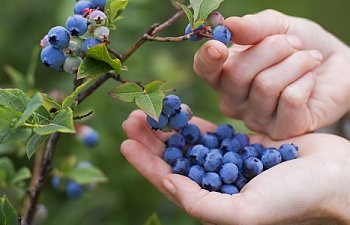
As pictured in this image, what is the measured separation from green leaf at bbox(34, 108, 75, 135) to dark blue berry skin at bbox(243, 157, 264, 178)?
413 mm

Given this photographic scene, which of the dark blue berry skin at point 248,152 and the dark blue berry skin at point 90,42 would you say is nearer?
the dark blue berry skin at point 90,42

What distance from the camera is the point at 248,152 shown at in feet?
3.90

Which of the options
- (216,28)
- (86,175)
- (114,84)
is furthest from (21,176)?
(114,84)

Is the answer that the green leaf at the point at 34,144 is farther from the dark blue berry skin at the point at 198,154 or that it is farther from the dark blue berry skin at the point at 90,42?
the dark blue berry skin at the point at 198,154

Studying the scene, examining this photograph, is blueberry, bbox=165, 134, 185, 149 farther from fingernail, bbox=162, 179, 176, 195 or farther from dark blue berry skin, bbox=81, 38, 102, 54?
dark blue berry skin, bbox=81, 38, 102, 54

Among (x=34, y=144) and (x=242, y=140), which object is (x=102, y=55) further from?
(x=242, y=140)

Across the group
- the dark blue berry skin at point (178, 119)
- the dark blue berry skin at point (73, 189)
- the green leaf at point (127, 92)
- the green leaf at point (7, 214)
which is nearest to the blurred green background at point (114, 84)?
the dark blue berry skin at point (73, 189)

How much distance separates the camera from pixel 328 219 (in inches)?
45.7

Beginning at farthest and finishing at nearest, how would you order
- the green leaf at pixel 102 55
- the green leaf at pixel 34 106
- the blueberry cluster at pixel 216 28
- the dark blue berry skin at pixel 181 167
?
the dark blue berry skin at pixel 181 167, the blueberry cluster at pixel 216 28, the green leaf at pixel 102 55, the green leaf at pixel 34 106

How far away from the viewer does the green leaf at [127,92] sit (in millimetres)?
999

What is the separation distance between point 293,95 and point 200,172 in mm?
290

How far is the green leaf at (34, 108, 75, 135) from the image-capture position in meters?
0.85

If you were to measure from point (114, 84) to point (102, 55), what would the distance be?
3.53ft

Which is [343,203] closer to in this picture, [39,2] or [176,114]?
[176,114]
